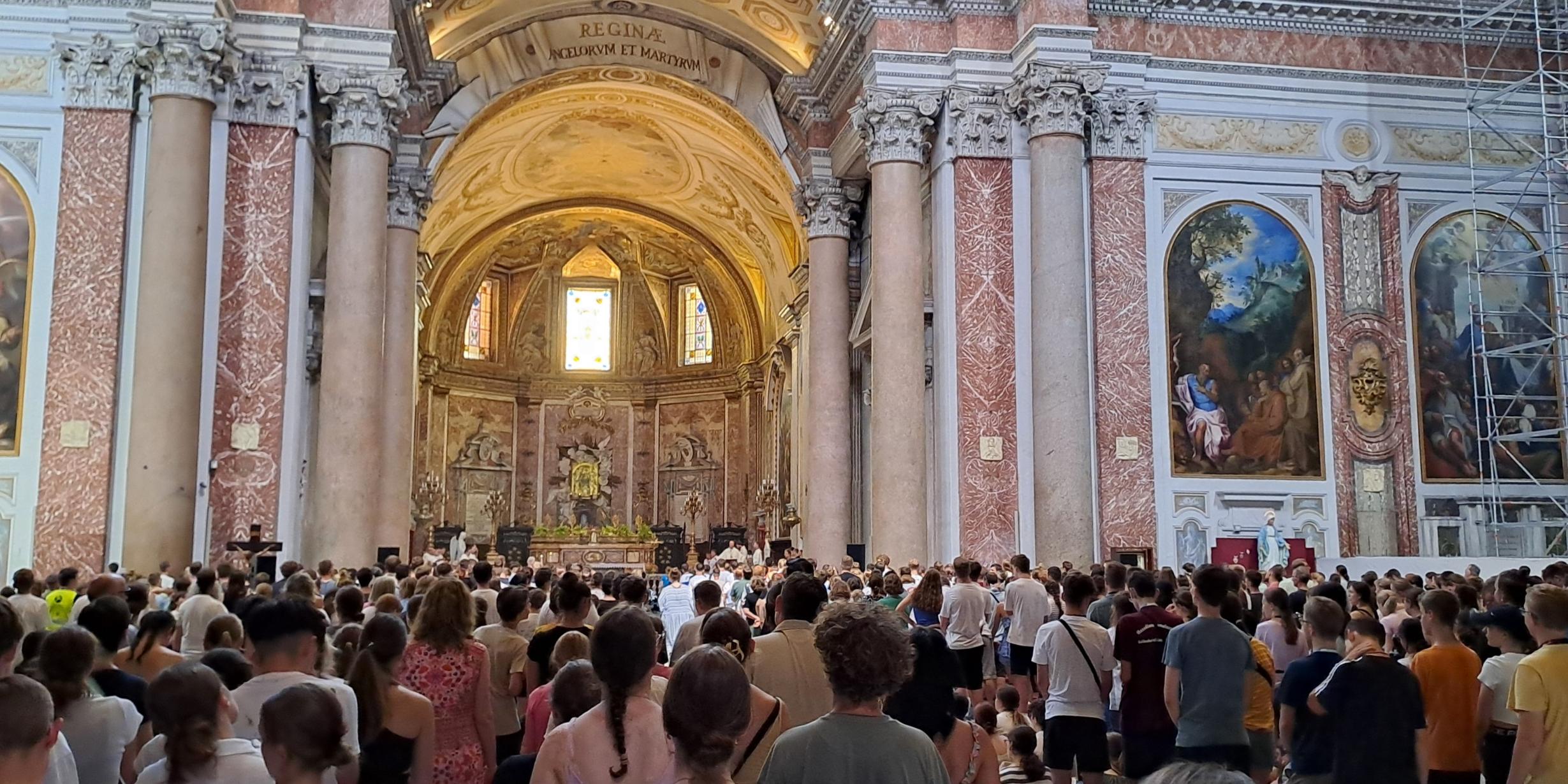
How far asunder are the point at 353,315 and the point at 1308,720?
1602 cm

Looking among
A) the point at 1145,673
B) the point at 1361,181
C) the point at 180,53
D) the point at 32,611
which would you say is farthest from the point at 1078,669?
the point at 1361,181

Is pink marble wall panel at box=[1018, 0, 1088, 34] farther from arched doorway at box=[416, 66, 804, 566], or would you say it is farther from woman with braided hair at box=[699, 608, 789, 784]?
woman with braided hair at box=[699, 608, 789, 784]

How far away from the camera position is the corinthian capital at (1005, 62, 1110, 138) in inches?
796

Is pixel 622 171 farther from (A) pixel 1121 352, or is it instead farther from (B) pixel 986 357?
(A) pixel 1121 352

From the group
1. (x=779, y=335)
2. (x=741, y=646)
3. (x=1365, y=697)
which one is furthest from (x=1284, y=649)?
(x=779, y=335)

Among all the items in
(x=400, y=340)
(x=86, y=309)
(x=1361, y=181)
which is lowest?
(x=86, y=309)

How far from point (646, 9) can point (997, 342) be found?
12.2 metres

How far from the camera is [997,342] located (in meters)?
20.9

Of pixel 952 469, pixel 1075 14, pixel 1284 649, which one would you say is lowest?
pixel 1284 649

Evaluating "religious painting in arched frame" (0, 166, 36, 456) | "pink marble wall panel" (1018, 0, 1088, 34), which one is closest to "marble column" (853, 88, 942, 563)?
"pink marble wall panel" (1018, 0, 1088, 34)

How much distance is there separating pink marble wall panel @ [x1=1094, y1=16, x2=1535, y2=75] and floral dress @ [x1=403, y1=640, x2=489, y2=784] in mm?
17456

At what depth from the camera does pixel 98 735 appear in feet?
16.7

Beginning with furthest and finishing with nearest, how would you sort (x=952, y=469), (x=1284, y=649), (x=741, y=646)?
(x=952, y=469), (x=1284, y=649), (x=741, y=646)

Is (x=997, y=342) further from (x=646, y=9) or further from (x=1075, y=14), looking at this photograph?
(x=646, y=9)
